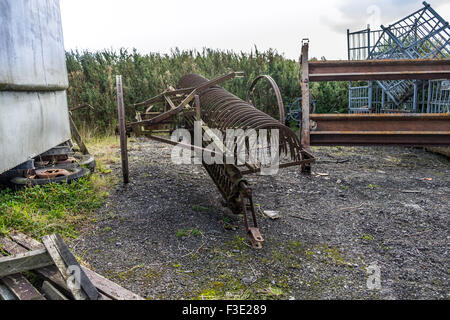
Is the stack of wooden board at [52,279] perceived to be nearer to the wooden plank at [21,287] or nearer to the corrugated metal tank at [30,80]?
the wooden plank at [21,287]

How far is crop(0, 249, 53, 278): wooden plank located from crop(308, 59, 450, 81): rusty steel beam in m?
4.65

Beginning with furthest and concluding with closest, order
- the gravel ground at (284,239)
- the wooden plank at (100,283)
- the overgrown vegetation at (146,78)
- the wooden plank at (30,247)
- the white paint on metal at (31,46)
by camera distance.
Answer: the overgrown vegetation at (146,78) → the white paint on metal at (31,46) → the gravel ground at (284,239) → the wooden plank at (30,247) → the wooden plank at (100,283)

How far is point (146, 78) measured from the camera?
10.9 metres

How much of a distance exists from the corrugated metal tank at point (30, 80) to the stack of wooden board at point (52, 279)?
5.45 ft

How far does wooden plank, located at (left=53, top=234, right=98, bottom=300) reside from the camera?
247cm

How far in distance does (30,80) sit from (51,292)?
10.3 ft

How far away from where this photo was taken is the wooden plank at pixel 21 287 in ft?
8.27

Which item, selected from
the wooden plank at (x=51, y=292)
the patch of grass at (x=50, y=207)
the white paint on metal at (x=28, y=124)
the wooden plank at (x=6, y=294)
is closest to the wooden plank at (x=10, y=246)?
the patch of grass at (x=50, y=207)

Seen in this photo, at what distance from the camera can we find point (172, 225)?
4.02m

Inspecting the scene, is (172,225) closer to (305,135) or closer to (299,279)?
(299,279)

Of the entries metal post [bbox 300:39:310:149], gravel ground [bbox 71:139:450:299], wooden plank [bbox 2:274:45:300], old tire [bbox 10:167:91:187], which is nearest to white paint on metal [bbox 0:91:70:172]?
old tire [bbox 10:167:91:187]

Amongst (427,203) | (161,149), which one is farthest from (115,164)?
(427,203)

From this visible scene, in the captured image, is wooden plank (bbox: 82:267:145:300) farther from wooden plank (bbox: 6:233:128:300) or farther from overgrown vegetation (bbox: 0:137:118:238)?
overgrown vegetation (bbox: 0:137:118:238)

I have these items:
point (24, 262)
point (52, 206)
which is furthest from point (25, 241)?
point (52, 206)
